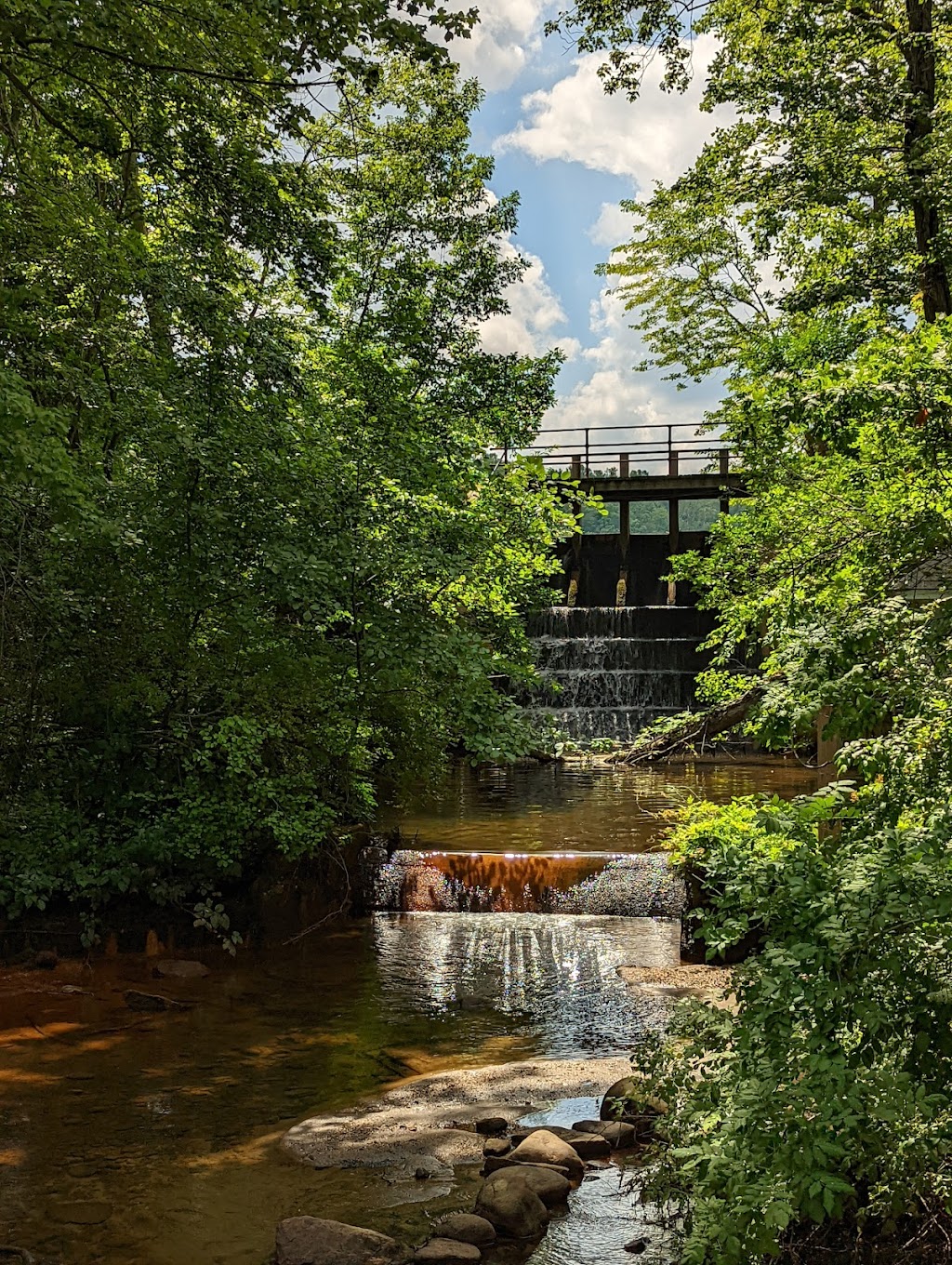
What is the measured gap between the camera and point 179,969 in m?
8.03

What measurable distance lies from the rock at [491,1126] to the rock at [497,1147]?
22 centimetres

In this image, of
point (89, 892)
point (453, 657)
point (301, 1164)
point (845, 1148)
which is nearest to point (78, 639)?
point (89, 892)

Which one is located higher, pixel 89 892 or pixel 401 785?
pixel 401 785

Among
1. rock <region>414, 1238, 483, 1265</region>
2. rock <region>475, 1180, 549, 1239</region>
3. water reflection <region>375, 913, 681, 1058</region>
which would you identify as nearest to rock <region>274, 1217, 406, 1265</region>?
rock <region>414, 1238, 483, 1265</region>

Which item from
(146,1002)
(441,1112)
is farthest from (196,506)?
(441,1112)

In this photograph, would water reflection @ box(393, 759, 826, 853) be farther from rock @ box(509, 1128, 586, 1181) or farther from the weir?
rock @ box(509, 1128, 586, 1181)

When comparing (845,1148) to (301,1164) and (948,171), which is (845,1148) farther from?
(948,171)

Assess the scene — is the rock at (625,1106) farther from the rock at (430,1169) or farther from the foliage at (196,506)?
the foliage at (196,506)

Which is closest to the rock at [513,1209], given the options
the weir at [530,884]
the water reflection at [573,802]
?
the weir at [530,884]

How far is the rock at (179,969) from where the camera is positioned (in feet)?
26.1

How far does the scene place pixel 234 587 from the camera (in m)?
7.73

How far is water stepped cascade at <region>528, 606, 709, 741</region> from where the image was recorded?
20312mm

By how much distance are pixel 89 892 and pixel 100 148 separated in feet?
16.9

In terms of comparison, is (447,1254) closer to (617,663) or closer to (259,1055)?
(259,1055)
